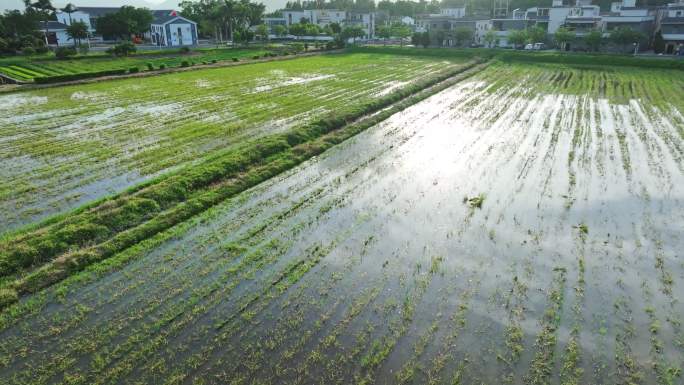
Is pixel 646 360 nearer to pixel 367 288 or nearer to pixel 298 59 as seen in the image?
pixel 367 288

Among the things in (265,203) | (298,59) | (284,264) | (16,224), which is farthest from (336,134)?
(298,59)

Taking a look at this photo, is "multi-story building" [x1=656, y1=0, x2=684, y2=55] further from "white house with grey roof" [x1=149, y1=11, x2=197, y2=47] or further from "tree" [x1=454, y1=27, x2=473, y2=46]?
"white house with grey roof" [x1=149, y1=11, x2=197, y2=47]

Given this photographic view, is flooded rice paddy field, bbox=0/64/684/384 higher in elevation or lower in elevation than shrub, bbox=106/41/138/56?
lower

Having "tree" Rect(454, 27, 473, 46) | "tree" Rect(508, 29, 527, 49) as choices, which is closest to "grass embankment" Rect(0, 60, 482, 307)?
"tree" Rect(508, 29, 527, 49)

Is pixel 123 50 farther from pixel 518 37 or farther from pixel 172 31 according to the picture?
pixel 518 37

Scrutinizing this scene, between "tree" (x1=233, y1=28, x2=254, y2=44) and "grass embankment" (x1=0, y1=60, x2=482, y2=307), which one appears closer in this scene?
"grass embankment" (x1=0, y1=60, x2=482, y2=307)

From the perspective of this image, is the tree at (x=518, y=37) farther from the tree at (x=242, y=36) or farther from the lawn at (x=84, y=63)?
the tree at (x=242, y=36)

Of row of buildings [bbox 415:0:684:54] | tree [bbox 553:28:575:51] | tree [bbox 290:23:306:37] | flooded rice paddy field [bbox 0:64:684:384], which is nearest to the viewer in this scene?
flooded rice paddy field [bbox 0:64:684:384]
